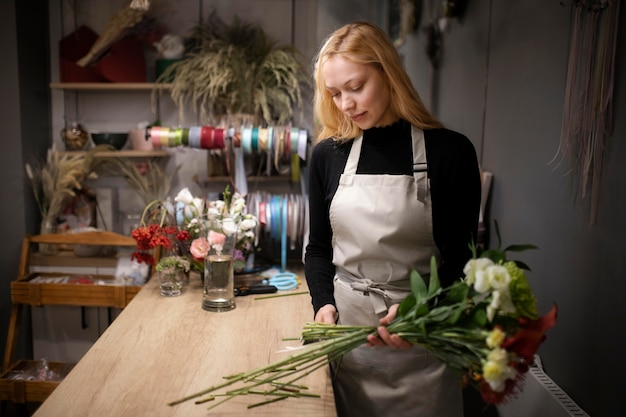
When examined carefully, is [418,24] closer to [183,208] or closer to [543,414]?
[183,208]

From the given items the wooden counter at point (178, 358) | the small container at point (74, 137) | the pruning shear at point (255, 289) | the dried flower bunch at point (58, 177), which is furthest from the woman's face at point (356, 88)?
the small container at point (74, 137)

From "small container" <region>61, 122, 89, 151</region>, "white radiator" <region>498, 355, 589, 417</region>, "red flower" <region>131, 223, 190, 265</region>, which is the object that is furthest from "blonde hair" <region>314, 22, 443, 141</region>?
"small container" <region>61, 122, 89, 151</region>

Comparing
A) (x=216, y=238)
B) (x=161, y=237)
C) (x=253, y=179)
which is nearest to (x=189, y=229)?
(x=161, y=237)

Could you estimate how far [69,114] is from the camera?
11.2 ft

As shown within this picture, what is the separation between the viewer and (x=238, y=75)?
3027mm

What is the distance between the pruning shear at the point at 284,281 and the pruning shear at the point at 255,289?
7cm

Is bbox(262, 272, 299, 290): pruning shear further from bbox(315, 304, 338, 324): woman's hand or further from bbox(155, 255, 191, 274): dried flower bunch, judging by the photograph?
bbox(315, 304, 338, 324): woman's hand

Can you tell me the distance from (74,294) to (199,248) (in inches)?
38.7

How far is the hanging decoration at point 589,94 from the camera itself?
146cm

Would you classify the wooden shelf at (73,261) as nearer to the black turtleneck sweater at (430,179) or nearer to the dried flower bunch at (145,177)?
the dried flower bunch at (145,177)

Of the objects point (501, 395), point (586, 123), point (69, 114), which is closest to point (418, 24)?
point (586, 123)

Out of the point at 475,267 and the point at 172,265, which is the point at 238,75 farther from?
the point at 475,267

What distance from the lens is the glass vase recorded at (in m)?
2.04

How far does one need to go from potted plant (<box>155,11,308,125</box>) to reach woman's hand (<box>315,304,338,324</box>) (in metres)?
1.66
